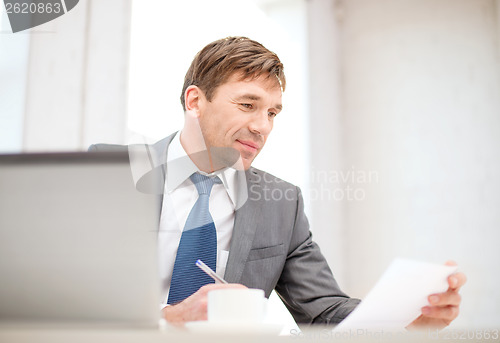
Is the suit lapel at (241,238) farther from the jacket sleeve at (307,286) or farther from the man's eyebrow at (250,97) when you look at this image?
the man's eyebrow at (250,97)

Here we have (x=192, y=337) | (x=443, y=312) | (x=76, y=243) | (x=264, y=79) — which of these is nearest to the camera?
(x=192, y=337)

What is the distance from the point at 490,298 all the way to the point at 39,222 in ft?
9.23

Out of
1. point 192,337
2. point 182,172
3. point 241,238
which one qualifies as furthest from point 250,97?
point 192,337

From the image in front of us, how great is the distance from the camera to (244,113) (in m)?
1.73

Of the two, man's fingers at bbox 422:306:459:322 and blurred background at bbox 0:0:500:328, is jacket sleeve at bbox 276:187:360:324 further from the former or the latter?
blurred background at bbox 0:0:500:328

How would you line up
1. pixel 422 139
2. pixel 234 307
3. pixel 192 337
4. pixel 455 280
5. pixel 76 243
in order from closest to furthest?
pixel 192 337, pixel 76 243, pixel 234 307, pixel 455 280, pixel 422 139

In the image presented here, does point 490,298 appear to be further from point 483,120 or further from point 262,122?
point 262,122

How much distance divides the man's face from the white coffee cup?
1.03 meters

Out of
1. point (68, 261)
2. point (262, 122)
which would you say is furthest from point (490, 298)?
point (68, 261)

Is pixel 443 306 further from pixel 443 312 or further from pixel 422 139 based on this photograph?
pixel 422 139

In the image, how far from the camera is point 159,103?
83.5 inches

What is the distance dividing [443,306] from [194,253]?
24.9 inches

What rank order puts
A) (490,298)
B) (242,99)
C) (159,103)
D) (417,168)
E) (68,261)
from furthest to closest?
(417,168)
(490,298)
(159,103)
(242,99)
(68,261)

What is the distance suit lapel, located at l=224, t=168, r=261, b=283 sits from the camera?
53.8 inches
